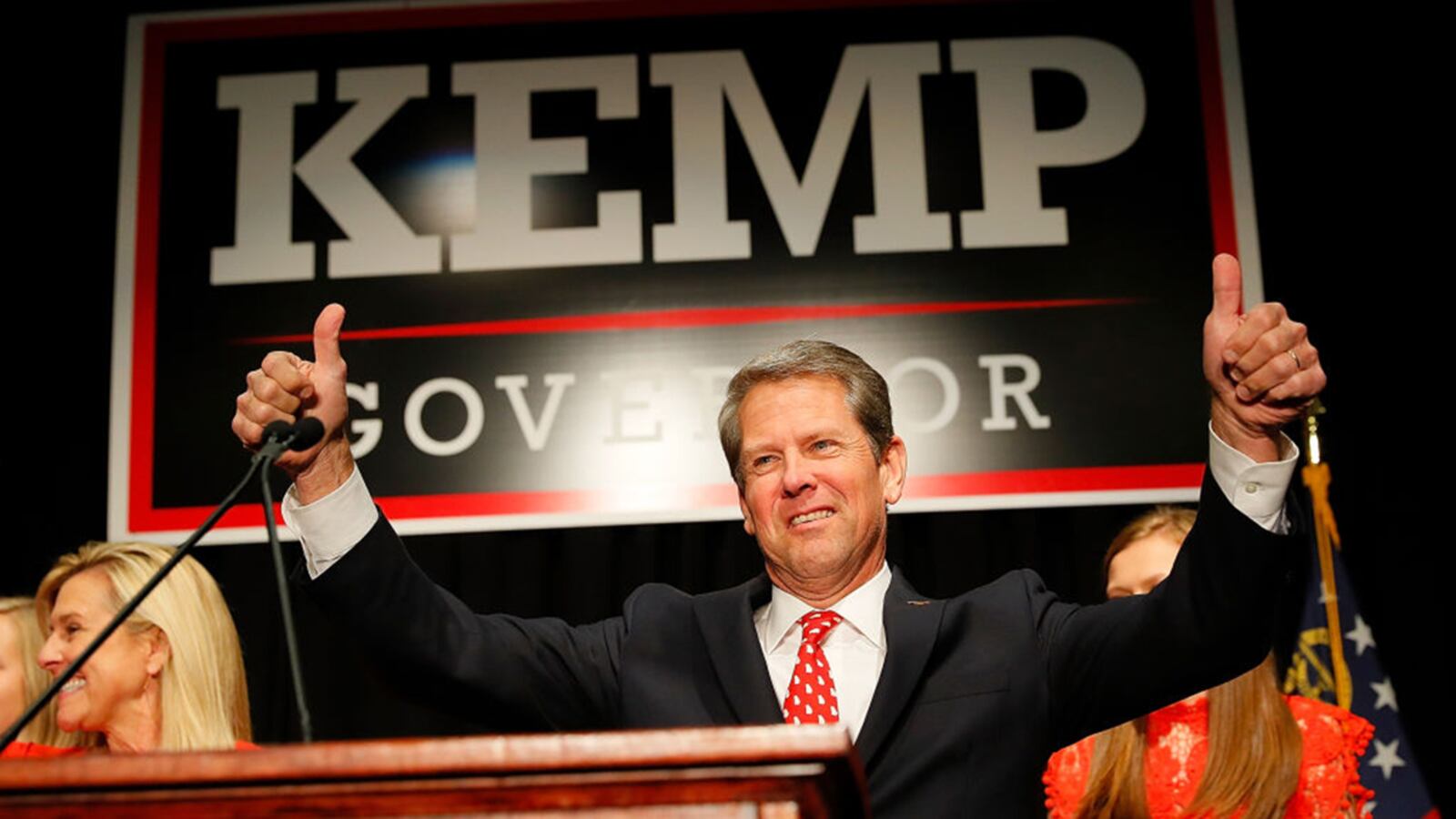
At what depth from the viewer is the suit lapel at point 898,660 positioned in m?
1.94

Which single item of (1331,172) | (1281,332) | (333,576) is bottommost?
(333,576)

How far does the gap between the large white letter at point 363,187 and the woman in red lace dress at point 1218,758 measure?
1.99 metres

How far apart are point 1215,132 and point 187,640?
267cm

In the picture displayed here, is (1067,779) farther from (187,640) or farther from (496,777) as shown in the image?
(496,777)

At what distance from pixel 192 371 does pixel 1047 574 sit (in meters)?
2.14

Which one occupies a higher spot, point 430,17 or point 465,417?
point 430,17

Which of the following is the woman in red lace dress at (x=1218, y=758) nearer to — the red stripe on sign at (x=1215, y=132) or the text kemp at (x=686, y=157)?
the red stripe on sign at (x=1215, y=132)

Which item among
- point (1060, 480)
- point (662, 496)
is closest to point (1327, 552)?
point (1060, 480)

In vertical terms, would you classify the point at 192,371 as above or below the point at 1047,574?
above

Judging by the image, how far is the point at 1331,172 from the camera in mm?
3939

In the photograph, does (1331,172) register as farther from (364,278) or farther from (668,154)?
(364,278)

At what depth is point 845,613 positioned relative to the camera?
216cm

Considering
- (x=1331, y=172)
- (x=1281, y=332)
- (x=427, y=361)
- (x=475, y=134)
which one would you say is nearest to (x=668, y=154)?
(x=475, y=134)

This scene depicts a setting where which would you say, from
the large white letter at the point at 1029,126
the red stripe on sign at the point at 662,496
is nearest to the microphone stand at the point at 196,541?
the red stripe on sign at the point at 662,496
